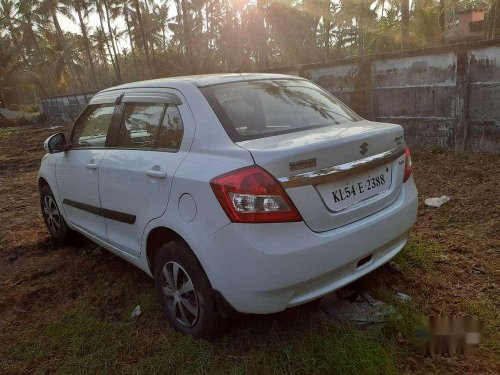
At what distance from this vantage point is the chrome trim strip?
82.7 inches

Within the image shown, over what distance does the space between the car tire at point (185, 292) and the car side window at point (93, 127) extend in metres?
1.24

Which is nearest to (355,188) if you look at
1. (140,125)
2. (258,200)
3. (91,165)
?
(258,200)

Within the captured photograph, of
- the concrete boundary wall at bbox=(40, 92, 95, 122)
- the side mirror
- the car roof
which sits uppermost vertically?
the concrete boundary wall at bbox=(40, 92, 95, 122)

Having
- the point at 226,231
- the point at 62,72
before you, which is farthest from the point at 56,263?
the point at 62,72

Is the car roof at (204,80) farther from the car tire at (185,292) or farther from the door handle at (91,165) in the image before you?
the car tire at (185,292)

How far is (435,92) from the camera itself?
6.31m

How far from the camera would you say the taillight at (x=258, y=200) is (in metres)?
2.07

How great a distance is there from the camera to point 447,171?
5.63 metres

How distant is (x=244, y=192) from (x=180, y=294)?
2.97 feet

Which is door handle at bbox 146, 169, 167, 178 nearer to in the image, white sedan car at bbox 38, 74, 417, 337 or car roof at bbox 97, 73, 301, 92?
white sedan car at bbox 38, 74, 417, 337

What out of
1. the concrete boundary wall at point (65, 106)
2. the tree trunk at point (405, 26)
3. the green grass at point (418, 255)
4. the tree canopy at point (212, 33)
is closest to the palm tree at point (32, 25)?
the tree canopy at point (212, 33)

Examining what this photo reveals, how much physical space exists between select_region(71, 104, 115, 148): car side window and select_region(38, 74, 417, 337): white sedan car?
74 mm

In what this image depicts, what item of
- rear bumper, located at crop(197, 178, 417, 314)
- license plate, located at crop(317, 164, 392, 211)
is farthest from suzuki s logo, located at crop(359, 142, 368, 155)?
rear bumper, located at crop(197, 178, 417, 314)

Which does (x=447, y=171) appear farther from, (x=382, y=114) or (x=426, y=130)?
(x=382, y=114)
